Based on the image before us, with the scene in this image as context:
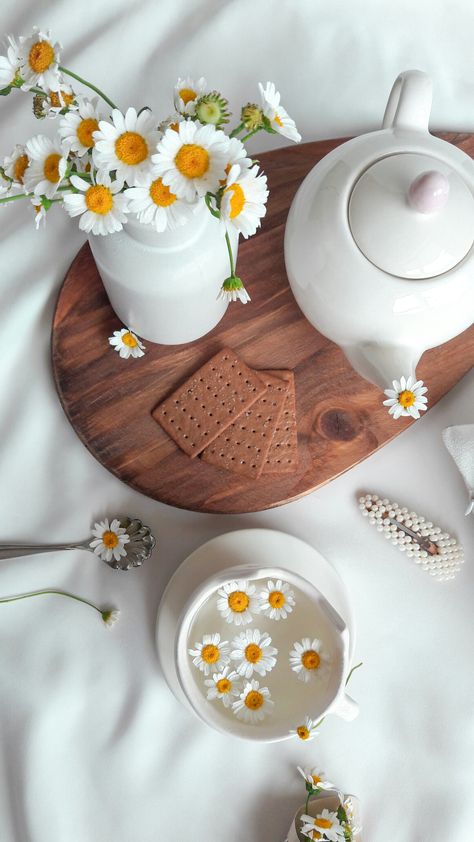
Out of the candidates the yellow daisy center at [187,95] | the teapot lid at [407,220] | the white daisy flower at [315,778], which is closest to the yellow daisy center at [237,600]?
the white daisy flower at [315,778]

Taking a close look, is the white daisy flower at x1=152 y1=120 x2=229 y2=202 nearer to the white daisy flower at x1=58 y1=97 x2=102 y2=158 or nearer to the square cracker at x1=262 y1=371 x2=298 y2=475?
the white daisy flower at x1=58 y1=97 x2=102 y2=158

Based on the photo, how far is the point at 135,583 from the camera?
0.80m

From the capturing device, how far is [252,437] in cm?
75

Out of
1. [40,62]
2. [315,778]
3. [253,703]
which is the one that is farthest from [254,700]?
[40,62]

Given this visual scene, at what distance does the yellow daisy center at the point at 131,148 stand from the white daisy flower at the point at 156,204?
0.02m

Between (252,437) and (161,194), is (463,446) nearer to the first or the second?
(252,437)

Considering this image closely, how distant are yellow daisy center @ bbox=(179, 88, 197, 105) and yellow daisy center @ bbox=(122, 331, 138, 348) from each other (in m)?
0.29

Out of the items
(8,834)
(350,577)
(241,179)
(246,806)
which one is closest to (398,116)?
(241,179)

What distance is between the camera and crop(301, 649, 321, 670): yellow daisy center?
0.70 metres

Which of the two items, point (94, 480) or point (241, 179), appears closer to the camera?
point (241, 179)

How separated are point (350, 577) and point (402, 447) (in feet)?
0.50

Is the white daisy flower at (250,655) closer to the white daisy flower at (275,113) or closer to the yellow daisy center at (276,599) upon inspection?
the yellow daisy center at (276,599)

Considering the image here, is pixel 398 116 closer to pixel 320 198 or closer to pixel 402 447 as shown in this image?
pixel 320 198

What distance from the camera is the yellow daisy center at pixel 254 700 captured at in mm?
699
